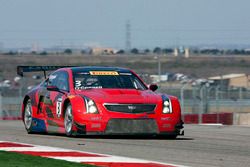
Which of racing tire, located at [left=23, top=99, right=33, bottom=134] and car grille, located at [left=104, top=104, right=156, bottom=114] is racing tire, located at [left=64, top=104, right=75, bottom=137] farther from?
racing tire, located at [left=23, top=99, right=33, bottom=134]

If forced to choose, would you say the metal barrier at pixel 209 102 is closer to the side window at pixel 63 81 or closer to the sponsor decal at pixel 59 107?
the side window at pixel 63 81

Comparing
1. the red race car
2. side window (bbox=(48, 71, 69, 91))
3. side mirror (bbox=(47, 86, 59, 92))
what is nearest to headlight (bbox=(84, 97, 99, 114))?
the red race car

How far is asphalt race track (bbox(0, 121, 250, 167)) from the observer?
35.0 feet

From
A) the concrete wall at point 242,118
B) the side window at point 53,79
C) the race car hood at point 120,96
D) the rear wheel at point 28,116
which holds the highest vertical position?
Result: the side window at point 53,79

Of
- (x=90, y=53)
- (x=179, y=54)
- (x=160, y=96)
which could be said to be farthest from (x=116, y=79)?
(x=179, y=54)

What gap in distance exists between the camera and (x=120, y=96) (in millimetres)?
14219

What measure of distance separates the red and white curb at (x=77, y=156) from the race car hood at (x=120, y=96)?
5.97 feet

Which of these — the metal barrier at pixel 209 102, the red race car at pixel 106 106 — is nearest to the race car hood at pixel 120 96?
the red race car at pixel 106 106

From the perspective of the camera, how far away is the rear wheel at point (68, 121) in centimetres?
1425

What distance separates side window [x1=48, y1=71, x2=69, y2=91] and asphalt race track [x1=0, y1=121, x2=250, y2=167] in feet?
2.62

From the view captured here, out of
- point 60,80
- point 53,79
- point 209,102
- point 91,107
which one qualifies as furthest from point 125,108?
point 209,102

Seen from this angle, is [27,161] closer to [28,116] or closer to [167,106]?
[167,106]

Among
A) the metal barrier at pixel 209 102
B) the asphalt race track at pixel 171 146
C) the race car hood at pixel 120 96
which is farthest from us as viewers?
the metal barrier at pixel 209 102

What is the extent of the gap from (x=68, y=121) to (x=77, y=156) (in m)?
3.59
